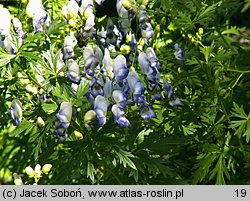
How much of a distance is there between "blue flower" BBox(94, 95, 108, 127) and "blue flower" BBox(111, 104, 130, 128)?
0.13 feet

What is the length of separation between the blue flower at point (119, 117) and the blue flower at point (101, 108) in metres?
0.04

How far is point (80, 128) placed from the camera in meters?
2.88

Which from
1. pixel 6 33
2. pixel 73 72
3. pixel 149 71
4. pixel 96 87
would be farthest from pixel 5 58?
pixel 149 71

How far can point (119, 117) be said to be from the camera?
269 cm

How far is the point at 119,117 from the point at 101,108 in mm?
88

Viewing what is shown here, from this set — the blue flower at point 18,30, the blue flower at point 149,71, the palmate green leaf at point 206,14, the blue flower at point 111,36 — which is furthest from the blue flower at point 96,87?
the palmate green leaf at point 206,14

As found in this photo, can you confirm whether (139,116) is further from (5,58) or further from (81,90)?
(5,58)

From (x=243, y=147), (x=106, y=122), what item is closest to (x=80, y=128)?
(x=106, y=122)

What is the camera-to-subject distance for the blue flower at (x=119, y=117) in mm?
2686

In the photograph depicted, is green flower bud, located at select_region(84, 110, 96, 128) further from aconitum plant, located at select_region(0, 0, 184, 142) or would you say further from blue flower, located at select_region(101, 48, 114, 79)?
blue flower, located at select_region(101, 48, 114, 79)

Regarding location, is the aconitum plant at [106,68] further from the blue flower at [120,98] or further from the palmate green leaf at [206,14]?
the palmate green leaf at [206,14]

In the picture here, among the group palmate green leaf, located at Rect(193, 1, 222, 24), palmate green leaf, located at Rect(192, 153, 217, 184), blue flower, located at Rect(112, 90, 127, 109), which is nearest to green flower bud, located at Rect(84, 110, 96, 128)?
blue flower, located at Rect(112, 90, 127, 109)

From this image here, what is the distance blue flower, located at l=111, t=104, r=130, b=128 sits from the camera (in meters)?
2.69
